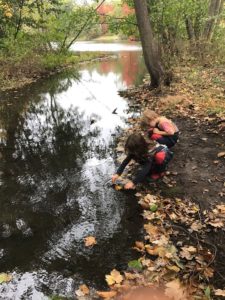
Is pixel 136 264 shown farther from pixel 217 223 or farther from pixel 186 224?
pixel 217 223

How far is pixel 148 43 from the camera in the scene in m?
12.2

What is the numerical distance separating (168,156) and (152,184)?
56 centimetres

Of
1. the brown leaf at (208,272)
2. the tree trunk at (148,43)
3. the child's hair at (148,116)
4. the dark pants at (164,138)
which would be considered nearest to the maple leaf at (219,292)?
the brown leaf at (208,272)

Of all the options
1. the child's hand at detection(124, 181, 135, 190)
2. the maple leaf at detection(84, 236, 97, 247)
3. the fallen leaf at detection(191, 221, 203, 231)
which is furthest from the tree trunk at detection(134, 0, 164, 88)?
the maple leaf at detection(84, 236, 97, 247)

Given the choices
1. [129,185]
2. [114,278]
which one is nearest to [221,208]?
[129,185]

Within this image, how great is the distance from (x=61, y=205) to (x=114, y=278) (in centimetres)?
195

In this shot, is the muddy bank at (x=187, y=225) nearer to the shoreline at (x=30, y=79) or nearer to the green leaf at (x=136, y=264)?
the green leaf at (x=136, y=264)

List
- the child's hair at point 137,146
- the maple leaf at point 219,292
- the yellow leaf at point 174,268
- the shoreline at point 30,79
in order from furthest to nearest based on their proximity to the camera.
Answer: the shoreline at point 30,79, the child's hair at point 137,146, the yellow leaf at point 174,268, the maple leaf at point 219,292

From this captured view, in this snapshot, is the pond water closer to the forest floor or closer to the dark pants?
the forest floor

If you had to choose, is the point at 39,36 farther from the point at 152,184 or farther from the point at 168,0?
the point at 152,184

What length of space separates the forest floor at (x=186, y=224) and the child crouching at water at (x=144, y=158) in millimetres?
213

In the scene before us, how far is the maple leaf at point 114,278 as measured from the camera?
3850 millimetres

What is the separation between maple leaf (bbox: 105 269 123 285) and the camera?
3.85 m

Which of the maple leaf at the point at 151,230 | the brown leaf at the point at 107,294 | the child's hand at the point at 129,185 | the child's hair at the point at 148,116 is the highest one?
the child's hair at the point at 148,116
